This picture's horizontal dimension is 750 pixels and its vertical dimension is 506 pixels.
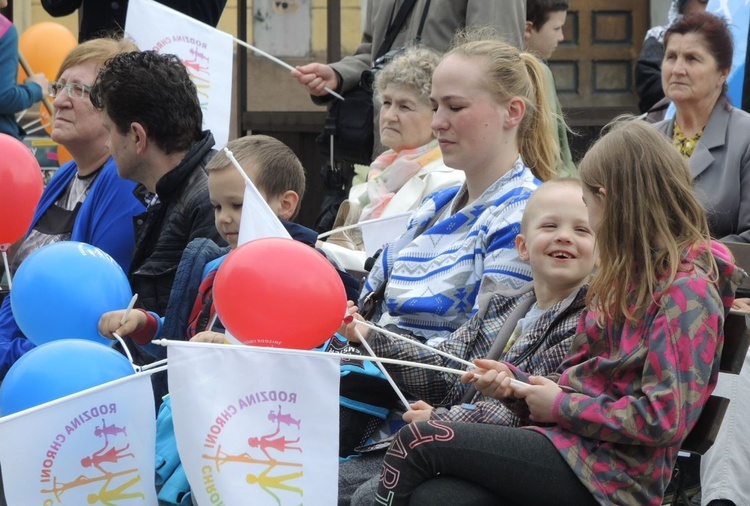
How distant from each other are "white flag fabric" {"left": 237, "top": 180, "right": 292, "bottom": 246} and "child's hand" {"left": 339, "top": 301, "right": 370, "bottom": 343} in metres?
0.29

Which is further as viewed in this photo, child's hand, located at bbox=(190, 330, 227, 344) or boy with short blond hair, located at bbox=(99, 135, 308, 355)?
boy with short blond hair, located at bbox=(99, 135, 308, 355)

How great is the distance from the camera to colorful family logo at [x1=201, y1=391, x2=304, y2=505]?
9.27 ft

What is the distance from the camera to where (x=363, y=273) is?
15.4ft

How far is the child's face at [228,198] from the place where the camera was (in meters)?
3.80

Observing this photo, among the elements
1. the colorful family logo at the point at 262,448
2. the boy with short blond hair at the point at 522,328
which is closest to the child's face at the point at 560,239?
the boy with short blond hair at the point at 522,328

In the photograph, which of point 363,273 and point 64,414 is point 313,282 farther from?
point 363,273

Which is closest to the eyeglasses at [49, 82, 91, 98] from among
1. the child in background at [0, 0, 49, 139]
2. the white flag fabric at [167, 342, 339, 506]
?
the child in background at [0, 0, 49, 139]

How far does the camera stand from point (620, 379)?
2.70 meters

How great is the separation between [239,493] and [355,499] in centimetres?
36

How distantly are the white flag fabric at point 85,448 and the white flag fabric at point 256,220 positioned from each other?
51 centimetres

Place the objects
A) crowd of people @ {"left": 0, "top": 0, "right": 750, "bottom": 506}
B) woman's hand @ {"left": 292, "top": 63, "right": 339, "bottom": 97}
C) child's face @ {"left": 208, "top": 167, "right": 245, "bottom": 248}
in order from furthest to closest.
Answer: woman's hand @ {"left": 292, "top": 63, "right": 339, "bottom": 97}
child's face @ {"left": 208, "top": 167, "right": 245, "bottom": 248}
crowd of people @ {"left": 0, "top": 0, "right": 750, "bottom": 506}

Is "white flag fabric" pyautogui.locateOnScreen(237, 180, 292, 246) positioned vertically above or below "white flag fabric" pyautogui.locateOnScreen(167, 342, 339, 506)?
above

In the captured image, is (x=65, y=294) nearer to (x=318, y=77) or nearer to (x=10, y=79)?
(x=318, y=77)

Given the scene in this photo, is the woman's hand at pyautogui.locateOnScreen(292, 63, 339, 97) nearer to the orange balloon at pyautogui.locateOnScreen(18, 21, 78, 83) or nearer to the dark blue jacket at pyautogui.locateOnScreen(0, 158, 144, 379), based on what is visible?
the dark blue jacket at pyautogui.locateOnScreen(0, 158, 144, 379)
